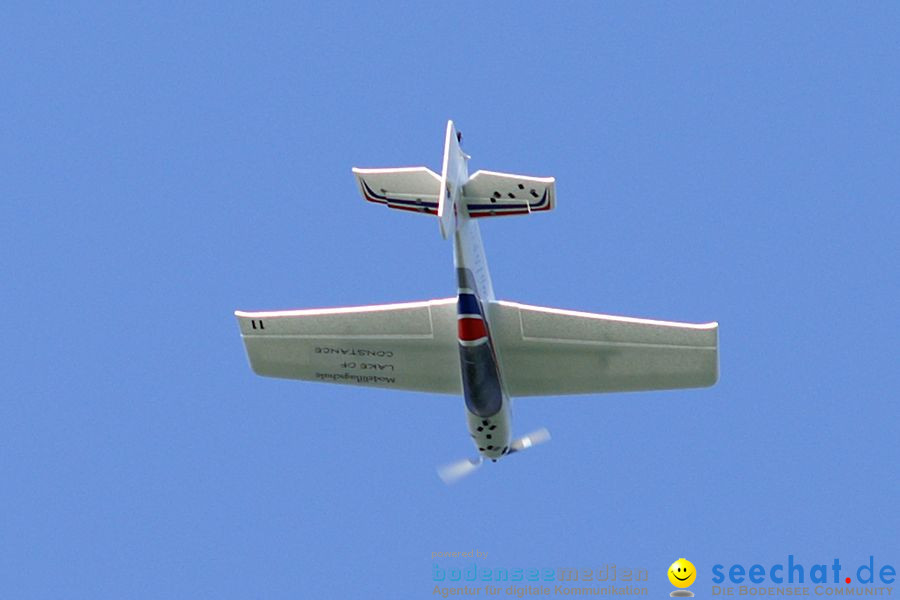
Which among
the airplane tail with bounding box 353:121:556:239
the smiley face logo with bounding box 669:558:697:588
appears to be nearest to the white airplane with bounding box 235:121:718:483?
the airplane tail with bounding box 353:121:556:239

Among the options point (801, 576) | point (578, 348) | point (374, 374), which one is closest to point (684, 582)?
point (801, 576)

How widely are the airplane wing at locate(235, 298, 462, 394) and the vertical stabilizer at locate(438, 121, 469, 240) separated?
6.62 ft

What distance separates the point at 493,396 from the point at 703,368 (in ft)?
10.3

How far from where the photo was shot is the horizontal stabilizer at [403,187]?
2973 cm

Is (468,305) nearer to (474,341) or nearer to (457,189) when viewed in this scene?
(474,341)

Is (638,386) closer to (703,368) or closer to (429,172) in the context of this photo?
(703,368)

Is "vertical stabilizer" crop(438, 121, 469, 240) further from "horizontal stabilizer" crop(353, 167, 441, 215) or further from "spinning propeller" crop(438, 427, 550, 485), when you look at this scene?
"spinning propeller" crop(438, 427, 550, 485)

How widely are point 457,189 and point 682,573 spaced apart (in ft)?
21.2

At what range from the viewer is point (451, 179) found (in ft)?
96.5

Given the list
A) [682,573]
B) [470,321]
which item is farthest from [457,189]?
[682,573]

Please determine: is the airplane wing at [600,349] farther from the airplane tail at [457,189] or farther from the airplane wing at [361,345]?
the airplane tail at [457,189]

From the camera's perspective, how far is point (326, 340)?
3186 cm

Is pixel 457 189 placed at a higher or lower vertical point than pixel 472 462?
higher

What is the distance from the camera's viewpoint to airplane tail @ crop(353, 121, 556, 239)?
29.5m
